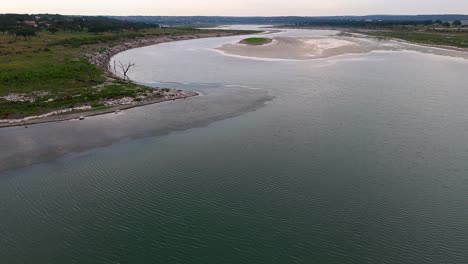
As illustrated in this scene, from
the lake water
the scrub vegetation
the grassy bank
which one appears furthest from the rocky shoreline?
the lake water

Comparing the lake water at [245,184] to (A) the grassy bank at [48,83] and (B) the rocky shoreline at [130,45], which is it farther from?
(B) the rocky shoreline at [130,45]

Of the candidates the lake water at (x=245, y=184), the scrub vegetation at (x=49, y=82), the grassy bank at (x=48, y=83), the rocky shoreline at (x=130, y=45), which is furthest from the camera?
the rocky shoreline at (x=130, y=45)

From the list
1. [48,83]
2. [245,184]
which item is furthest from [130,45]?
[245,184]

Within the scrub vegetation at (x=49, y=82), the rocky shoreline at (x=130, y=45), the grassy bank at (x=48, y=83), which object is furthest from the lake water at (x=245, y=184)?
the rocky shoreline at (x=130, y=45)

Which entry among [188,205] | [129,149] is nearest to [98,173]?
[129,149]

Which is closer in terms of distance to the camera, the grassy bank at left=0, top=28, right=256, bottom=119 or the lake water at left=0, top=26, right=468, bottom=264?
the lake water at left=0, top=26, right=468, bottom=264

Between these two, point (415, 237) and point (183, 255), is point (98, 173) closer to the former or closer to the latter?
point (183, 255)

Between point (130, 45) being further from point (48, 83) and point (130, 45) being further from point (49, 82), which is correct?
point (48, 83)

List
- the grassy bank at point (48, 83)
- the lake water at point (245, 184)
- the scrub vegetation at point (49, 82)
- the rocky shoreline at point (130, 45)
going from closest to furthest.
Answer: the lake water at point (245, 184) → the grassy bank at point (48, 83) → the scrub vegetation at point (49, 82) → the rocky shoreline at point (130, 45)

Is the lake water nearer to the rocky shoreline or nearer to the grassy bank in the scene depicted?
the grassy bank
